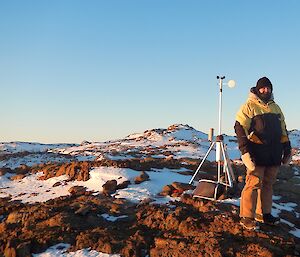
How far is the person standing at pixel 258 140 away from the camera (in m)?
6.75

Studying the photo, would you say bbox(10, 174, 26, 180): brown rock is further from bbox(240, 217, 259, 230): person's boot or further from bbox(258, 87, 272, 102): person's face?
bbox(258, 87, 272, 102): person's face

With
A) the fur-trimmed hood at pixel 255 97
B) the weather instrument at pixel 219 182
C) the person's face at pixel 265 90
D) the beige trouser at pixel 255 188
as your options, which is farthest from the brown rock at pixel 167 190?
the person's face at pixel 265 90

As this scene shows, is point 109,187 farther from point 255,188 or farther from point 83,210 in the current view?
point 255,188

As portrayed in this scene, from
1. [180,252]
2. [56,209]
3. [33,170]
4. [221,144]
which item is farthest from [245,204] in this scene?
[33,170]

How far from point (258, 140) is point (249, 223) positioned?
1.51m

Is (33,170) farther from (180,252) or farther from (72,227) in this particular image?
(180,252)

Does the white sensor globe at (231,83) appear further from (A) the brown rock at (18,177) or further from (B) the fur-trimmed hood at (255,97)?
(A) the brown rock at (18,177)

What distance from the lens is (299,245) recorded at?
6.35 metres

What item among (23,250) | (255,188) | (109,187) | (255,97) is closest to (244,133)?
(255,97)

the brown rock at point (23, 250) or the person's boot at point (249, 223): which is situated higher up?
the person's boot at point (249, 223)

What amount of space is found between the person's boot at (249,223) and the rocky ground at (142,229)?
104mm

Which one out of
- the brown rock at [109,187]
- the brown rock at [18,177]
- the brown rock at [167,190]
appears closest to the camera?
the brown rock at [167,190]

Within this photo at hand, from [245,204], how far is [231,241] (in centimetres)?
77

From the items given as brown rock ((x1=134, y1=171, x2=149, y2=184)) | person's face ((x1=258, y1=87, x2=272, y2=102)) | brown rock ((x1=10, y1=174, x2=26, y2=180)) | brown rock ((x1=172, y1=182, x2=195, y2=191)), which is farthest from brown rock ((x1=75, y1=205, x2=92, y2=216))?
brown rock ((x1=10, y1=174, x2=26, y2=180))
